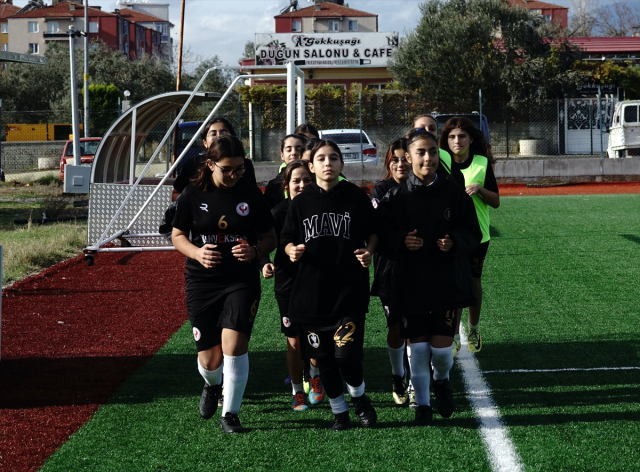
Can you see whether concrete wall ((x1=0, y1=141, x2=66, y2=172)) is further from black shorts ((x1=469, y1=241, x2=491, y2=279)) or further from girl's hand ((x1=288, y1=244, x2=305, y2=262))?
girl's hand ((x1=288, y1=244, x2=305, y2=262))

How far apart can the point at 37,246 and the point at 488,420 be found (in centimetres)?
1019

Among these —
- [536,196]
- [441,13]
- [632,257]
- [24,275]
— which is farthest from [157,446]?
[441,13]

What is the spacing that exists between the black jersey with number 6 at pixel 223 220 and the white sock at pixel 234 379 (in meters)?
0.45

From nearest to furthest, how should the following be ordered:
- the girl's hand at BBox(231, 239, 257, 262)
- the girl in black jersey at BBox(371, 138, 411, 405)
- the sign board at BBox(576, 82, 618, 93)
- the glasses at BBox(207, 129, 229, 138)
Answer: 1. the girl's hand at BBox(231, 239, 257, 262)
2. the girl in black jersey at BBox(371, 138, 411, 405)
3. the glasses at BBox(207, 129, 229, 138)
4. the sign board at BBox(576, 82, 618, 93)

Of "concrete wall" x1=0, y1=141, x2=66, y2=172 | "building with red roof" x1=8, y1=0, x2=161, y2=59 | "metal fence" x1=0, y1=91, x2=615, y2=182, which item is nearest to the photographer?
"metal fence" x1=0, y1=91, x2=615, y2=182

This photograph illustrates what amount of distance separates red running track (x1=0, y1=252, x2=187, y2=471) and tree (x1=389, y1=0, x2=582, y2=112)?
967 inches

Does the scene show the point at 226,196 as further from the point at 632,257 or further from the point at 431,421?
the point at 632,257

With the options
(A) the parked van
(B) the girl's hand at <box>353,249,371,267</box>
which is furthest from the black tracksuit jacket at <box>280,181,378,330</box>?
(A) the parked van

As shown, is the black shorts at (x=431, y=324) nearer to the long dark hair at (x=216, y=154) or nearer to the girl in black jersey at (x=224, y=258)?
the girl in black jersey at (x=224, y=258)

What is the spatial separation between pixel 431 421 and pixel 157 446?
1.60 m

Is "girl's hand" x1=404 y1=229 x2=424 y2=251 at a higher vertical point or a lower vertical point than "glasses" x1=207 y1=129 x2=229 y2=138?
lower

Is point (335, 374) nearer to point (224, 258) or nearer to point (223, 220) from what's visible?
point (224, 258)

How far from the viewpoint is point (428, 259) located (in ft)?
15.2

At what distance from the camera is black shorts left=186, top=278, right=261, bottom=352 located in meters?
4.53
